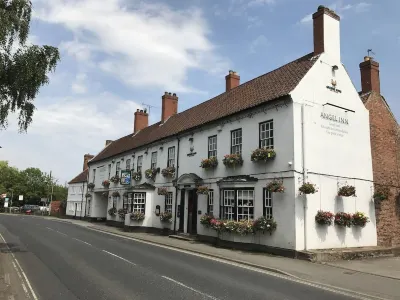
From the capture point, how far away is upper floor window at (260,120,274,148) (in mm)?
16734

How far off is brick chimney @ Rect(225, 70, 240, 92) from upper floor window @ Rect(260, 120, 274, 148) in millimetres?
8430

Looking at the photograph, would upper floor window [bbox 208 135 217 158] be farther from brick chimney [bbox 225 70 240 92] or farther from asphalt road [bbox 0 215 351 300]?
asphalt road [bbox 0 215 351 300]

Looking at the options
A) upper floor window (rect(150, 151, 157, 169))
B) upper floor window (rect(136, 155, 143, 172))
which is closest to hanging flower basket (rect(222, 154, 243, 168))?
upper floor window (rect(150, 151, 157, 169))

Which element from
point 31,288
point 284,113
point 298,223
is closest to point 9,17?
point 31,288

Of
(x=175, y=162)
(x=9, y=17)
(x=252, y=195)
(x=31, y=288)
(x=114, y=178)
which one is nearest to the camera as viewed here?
(x=31, y=288)

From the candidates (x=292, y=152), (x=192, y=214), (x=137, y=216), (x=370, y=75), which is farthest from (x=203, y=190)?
(x=370, y=75)

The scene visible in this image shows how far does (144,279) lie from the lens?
31.4ft

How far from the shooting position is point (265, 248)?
15836 millimetres

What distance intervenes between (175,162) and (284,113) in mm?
10451

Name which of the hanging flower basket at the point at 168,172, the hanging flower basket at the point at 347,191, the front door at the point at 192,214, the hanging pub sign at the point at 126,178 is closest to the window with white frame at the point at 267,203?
the hanging flower basket at the point at 347,191

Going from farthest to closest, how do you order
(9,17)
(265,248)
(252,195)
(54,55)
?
(252,195) < (265,248) < (54,55) < (9,17)

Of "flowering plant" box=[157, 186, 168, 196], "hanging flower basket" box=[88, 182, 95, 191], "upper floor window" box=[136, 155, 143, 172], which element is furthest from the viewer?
"hanging flower basket" box=[88, 182, 95, 191]

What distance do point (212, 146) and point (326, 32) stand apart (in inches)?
336

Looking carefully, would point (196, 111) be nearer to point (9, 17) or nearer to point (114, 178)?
point (114, 178)
